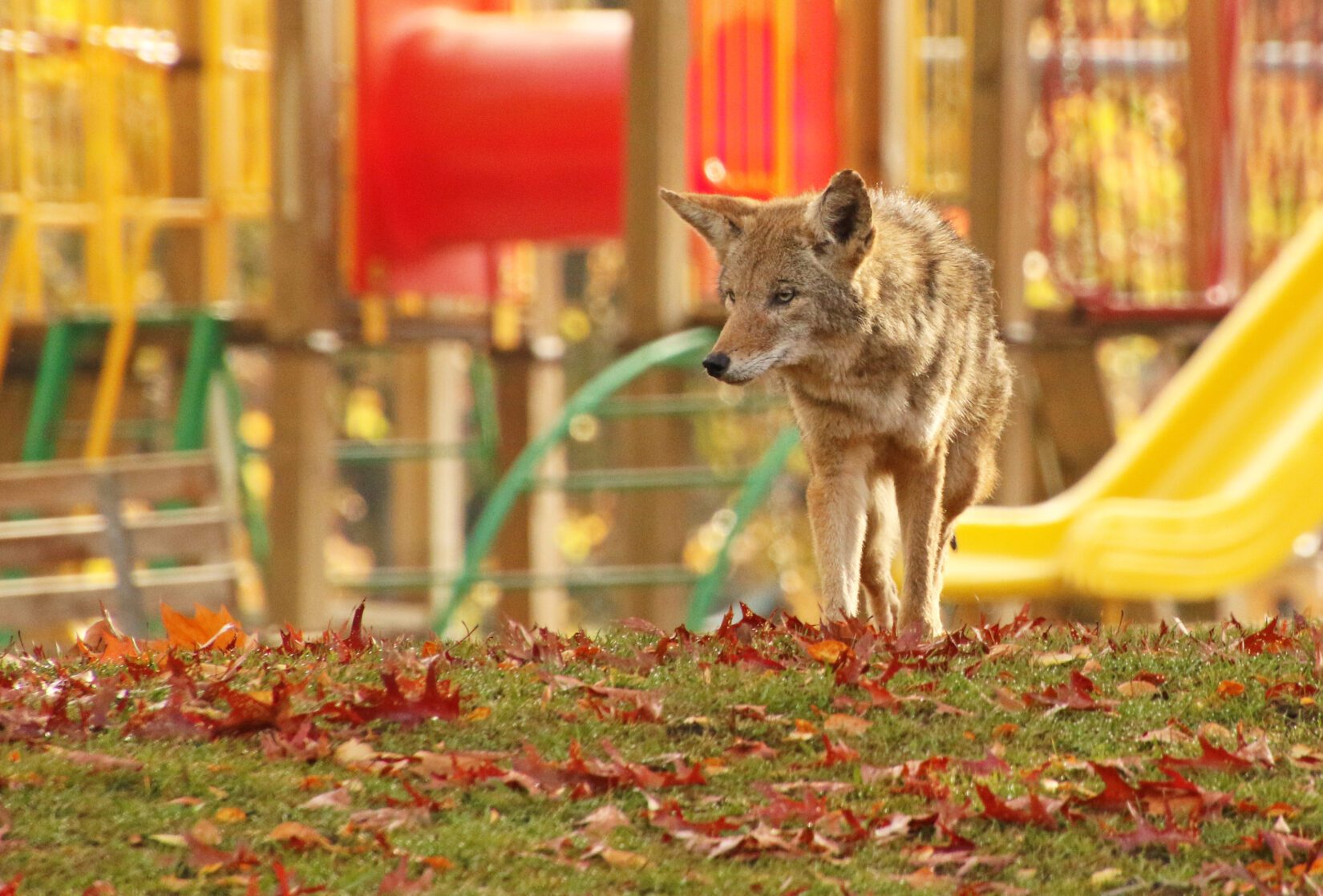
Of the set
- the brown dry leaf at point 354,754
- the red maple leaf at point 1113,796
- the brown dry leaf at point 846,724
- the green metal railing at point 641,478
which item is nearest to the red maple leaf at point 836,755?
the brown dry leaf at point 846,724

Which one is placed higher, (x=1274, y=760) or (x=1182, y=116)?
(x=1182, y=116)

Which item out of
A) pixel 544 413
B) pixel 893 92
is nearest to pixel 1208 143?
pixel 893 92

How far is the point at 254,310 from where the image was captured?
12.6 metres

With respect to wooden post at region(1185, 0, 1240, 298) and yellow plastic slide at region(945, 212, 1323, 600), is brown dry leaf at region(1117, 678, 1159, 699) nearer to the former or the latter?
yellow plastic slide at region(945, 212, 1323, 600)

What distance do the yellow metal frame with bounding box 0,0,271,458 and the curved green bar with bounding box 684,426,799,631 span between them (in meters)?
3.99

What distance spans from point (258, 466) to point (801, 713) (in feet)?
68.3

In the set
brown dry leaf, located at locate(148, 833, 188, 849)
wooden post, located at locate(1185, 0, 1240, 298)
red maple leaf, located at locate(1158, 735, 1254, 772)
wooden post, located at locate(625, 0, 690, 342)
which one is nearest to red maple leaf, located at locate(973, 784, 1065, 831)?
red maple leaf, located at locate(1158, 735, 1254, 772)

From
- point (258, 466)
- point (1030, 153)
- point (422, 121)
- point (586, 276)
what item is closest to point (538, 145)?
point (422, 121)

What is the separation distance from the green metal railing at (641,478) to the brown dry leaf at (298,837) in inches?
210

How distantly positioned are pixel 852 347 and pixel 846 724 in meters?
1.47

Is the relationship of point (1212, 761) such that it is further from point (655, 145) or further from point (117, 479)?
point (117, 479)

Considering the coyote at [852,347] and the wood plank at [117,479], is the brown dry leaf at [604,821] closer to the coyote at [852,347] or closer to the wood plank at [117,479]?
the coyote at [852,347]

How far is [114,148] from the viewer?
12.0 metres

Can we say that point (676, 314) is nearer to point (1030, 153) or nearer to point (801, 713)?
point (1030, 153)
